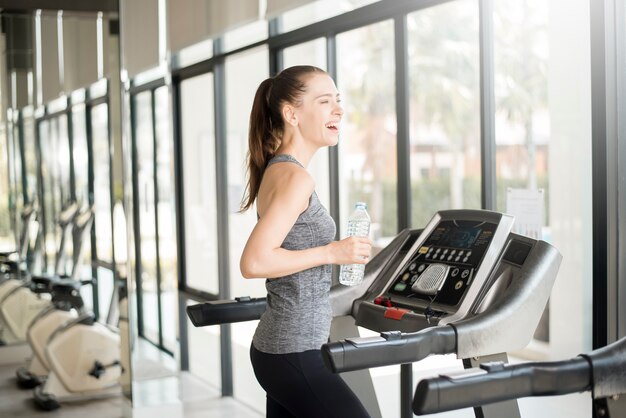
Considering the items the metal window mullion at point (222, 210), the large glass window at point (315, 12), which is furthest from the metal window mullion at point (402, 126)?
the metal window mullion at point (222, 210)

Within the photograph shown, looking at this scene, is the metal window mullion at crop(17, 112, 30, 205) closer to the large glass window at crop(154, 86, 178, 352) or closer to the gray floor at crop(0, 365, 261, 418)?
the large glass window at crop(154, 86, 178, 352)

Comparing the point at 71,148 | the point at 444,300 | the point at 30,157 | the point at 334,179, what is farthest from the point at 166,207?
the point at 444,300

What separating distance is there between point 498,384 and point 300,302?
22.1 inches

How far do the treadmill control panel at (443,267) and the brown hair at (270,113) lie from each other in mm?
523

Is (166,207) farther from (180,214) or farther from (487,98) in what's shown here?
(487,98)

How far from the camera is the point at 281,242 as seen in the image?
6.48ft

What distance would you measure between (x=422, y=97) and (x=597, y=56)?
6.98m

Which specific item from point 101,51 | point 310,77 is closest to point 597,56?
point 310,77

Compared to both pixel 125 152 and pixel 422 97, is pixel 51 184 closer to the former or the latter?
pixel 125 152

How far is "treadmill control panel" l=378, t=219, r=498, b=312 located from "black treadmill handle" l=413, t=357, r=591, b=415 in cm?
51

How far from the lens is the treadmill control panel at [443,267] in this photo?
2236mm

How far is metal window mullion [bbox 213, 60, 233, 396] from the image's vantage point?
5.47 metres

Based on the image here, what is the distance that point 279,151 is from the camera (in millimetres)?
2129

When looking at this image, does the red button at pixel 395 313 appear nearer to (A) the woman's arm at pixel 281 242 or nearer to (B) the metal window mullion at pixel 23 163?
(A) the woman's arm at pixel 281 242
